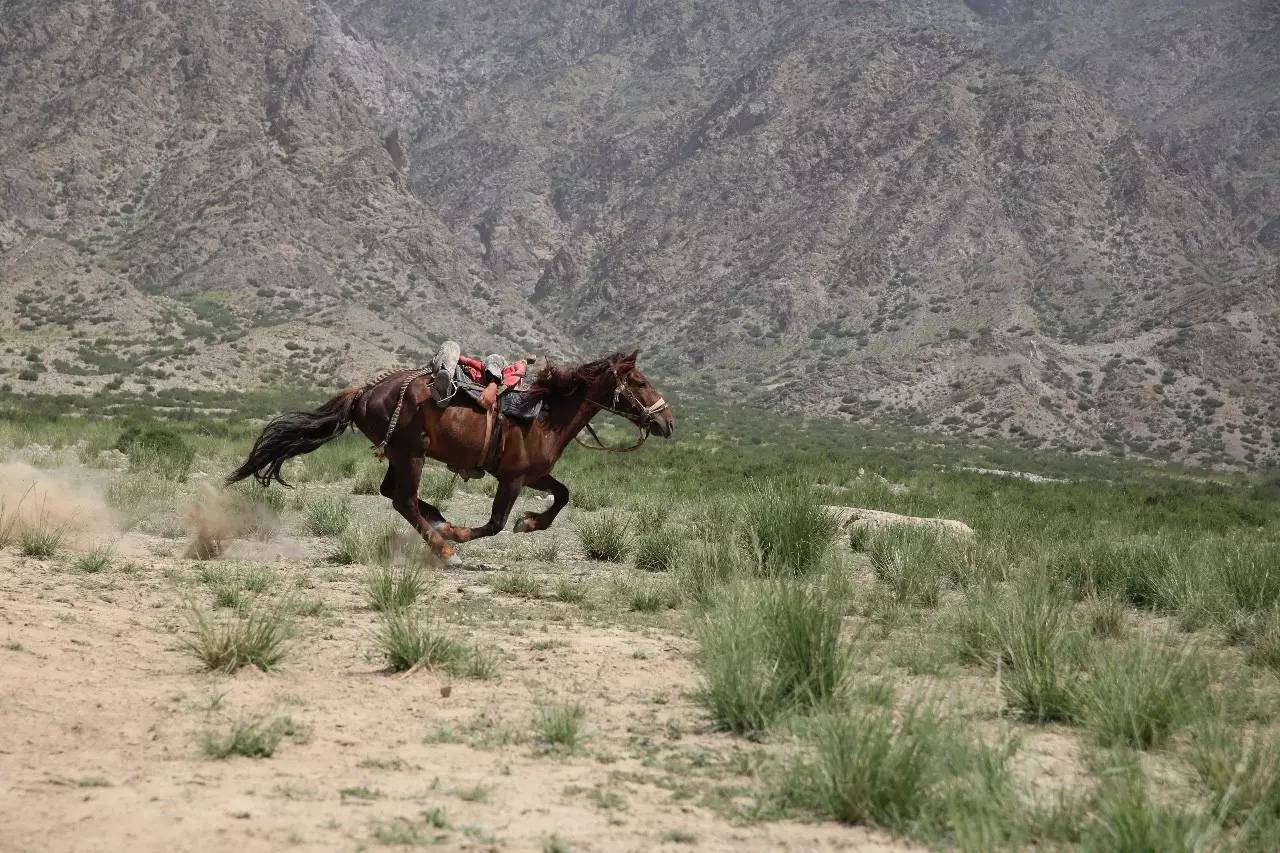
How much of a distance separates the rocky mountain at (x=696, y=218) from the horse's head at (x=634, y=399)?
55.6 metres

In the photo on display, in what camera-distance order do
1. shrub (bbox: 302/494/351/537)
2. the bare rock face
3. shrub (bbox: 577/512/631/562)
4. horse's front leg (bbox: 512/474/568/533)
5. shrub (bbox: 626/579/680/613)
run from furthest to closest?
the bare rock face → shrub (bbox: 302/494/351/537) → shrub (bbox: 577/512/631/562) → horse's front leg (bbox: 512/474/568/533) → shrub (bbox: 626/579/680/613)

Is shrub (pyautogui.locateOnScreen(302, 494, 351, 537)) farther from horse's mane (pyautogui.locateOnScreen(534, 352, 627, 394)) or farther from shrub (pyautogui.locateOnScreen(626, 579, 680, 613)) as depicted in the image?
shrub (pyautogui.locateOnScreen(626, 579, 680, 613))

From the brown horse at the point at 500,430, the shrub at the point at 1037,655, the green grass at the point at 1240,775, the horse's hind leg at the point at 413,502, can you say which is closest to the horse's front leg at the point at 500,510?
the brown horse at the point at 500,430

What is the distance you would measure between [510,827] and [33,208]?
10205 cm

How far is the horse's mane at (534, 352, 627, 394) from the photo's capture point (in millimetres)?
11852

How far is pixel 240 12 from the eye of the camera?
381ft

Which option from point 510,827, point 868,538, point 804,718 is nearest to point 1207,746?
point 804,718

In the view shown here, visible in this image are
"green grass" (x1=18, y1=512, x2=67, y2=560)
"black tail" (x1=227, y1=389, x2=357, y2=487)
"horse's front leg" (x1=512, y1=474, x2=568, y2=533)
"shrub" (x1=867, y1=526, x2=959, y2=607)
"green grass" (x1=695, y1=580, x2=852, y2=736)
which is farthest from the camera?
"black tail" (x1=227, y1=389, x2=357, y2=487)

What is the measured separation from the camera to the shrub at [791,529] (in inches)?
460

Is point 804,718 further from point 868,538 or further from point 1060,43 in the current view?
point 1060,43

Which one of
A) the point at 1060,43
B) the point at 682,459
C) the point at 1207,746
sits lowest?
the point at 682,459

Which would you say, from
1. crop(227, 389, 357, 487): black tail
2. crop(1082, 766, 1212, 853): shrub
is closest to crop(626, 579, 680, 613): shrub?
crop(227, 389, 357, 487): black tail

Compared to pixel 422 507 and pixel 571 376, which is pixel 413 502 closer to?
pixel 422 507

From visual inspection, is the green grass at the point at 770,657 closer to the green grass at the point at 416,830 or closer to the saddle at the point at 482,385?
the green grass at the point at 416,830
